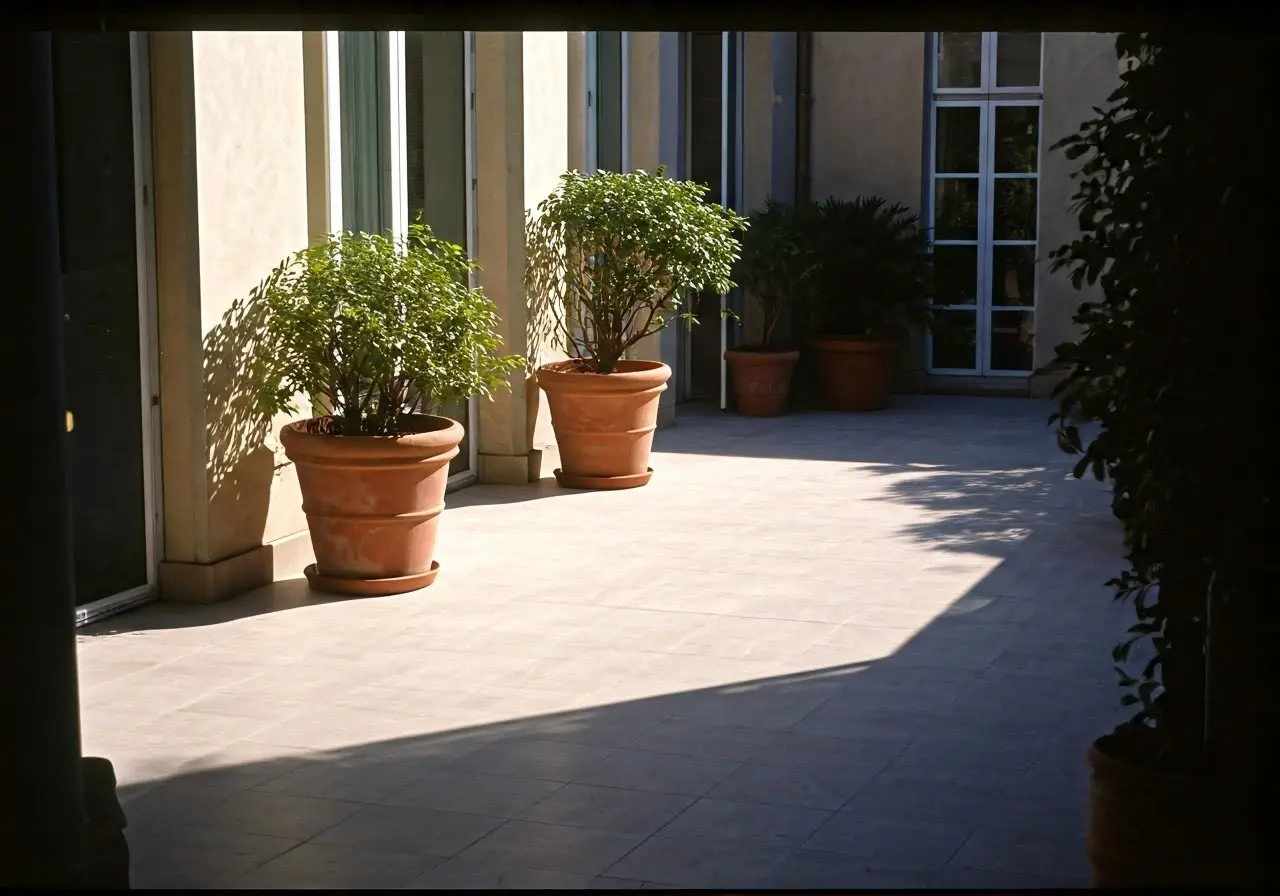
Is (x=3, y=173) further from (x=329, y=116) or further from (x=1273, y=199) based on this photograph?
(x=329, y=116)

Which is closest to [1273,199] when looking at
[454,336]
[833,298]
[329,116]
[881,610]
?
[881,610]

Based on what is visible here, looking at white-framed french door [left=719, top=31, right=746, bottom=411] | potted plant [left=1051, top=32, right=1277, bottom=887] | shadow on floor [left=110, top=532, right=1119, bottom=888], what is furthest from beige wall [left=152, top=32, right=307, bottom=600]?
white-framed french door [left=719, top=31, right=746, bottom=411]

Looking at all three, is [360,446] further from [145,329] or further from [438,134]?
[438,134]

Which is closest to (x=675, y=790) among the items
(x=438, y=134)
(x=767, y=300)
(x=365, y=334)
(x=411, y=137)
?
(x=365, y=334)

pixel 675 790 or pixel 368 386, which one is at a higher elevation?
pixel 368 386

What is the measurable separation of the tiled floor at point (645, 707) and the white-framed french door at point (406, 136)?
164cm

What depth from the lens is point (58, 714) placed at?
141 inches

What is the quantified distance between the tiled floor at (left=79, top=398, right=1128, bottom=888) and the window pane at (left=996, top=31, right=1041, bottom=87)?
5892 mm

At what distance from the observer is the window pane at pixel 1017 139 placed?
Answer: 1441 centimetres

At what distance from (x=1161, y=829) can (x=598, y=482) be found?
22.1ft

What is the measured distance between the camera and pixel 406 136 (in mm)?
9477

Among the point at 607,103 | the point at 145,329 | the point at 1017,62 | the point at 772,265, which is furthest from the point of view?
the point at 1017,62

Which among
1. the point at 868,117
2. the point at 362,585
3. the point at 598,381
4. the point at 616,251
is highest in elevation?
the point at 868,117

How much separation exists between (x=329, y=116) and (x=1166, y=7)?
6.12 metres
